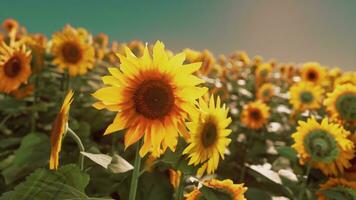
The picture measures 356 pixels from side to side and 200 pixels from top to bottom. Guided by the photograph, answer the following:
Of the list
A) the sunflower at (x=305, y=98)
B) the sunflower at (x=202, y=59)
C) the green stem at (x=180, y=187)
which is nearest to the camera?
the green stem at (x=180, y=187)

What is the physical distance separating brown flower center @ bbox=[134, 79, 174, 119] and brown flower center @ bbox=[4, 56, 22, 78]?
160cm

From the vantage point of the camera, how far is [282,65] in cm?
805

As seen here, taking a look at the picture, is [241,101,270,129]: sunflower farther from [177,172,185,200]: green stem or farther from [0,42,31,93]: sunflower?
[177,172,185,200]: green stem

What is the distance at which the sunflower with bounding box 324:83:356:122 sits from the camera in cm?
294

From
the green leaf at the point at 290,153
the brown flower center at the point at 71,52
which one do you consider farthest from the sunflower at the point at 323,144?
the brown flower center at the point at 71,52

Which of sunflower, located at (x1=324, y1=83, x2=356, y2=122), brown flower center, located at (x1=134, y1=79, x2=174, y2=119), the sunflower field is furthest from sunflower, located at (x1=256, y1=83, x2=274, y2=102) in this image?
brown flower center, located at (x1=134, y1=79, x2=174, y2=119)

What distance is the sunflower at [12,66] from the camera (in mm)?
3002

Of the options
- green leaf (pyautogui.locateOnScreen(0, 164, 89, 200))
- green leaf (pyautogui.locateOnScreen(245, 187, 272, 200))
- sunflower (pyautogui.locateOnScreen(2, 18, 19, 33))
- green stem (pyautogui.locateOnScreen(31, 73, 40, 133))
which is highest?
sunflower (pyautogui.locateOnScreen(2, 18, 19, 33))

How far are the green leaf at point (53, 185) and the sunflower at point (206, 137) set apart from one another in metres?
0.34

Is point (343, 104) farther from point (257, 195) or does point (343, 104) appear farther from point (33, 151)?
point (33, 151)

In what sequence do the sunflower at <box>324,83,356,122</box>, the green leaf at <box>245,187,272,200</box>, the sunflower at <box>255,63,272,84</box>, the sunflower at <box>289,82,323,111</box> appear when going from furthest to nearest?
1. the sunflower at <box>255,63,272,84</box>
2. the sunflower at <box>289,82,323,111</box>
3. the sunflower at <box>324,83,356,122</box>
4. the green leaf at <box>245,187,272,200</box>

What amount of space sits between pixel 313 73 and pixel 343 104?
2356 mm

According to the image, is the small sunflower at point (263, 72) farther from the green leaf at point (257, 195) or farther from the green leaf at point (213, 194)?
the green leaf at point (213, 194)

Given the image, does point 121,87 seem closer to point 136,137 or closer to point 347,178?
point 136,137
